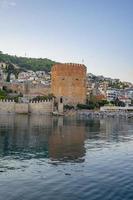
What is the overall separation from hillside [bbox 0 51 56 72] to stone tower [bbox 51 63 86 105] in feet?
171

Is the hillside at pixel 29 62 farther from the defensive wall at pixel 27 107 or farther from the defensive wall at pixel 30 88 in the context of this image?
the defensive wall at pixel 27 107

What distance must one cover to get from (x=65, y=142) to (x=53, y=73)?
3773 centimetres

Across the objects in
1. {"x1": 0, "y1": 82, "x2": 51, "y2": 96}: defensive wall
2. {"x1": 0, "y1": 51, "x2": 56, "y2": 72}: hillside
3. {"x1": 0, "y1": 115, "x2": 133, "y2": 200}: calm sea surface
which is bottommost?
{"x1": 0, "y1": 115, "x2": 133, "y2": 200}: calm sea surface

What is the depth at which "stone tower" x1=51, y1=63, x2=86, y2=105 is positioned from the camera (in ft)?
195

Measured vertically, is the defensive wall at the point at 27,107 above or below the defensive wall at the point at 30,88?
below

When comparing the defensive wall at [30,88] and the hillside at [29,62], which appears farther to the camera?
the hillside at [29,62]

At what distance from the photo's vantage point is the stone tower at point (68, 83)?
59438 mm

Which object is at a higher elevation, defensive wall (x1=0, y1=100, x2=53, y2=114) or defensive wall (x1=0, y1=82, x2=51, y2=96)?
defensive wall (x1=0, y1=82, x2=51, y2=96)

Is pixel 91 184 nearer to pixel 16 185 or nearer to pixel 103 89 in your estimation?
pixel 16 185

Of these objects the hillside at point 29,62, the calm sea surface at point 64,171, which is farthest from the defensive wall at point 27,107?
the hillside at point 29,62

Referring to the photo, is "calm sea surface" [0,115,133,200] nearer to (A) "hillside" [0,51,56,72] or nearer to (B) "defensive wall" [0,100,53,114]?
(B) "defensive wall" [0,100,53,114]

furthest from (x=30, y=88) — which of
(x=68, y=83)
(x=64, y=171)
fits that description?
(x=64, y=171)

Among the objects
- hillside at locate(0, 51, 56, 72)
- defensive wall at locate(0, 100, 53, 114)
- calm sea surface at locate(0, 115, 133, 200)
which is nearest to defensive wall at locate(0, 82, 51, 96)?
defensive wall at locate(0, 100, 53, 114)

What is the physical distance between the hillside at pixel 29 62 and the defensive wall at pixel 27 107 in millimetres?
57104
